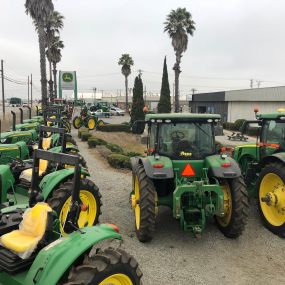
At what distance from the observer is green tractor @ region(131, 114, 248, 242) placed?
577 cm

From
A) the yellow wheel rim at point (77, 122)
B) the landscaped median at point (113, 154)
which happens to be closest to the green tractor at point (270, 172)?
the landscaped median at point (113, 154)

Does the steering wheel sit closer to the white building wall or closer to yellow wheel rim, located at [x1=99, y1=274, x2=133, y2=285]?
yellow wheel rim, located at [x1=99, y1=274, x2=133, y2=285]

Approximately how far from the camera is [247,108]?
39.4m

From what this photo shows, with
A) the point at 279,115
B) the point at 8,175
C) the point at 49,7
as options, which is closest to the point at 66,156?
the point at 8,175

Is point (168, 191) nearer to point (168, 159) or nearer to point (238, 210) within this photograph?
point (168, 159)

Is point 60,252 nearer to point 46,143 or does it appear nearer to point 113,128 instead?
point 46,143

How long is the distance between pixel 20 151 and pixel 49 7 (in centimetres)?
2026

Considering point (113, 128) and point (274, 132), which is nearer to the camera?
point (274, 132)

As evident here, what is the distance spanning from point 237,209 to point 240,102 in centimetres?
3716

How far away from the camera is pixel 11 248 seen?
346cm

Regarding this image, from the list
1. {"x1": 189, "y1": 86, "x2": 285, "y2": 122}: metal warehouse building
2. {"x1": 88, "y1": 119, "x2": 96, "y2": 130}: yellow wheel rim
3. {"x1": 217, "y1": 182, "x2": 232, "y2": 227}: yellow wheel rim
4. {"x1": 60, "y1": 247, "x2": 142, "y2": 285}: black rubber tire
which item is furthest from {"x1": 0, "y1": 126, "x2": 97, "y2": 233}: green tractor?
{"x1": 189, "y1": 86, "x2": 285, "y2": 122}: metal warehouse building

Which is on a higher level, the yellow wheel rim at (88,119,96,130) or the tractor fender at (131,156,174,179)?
the tractor fender at (131,156,174,179)

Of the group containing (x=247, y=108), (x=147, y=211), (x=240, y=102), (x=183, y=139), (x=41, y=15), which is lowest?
(x=147, y=211)

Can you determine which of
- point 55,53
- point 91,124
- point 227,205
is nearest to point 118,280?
point 227,205
